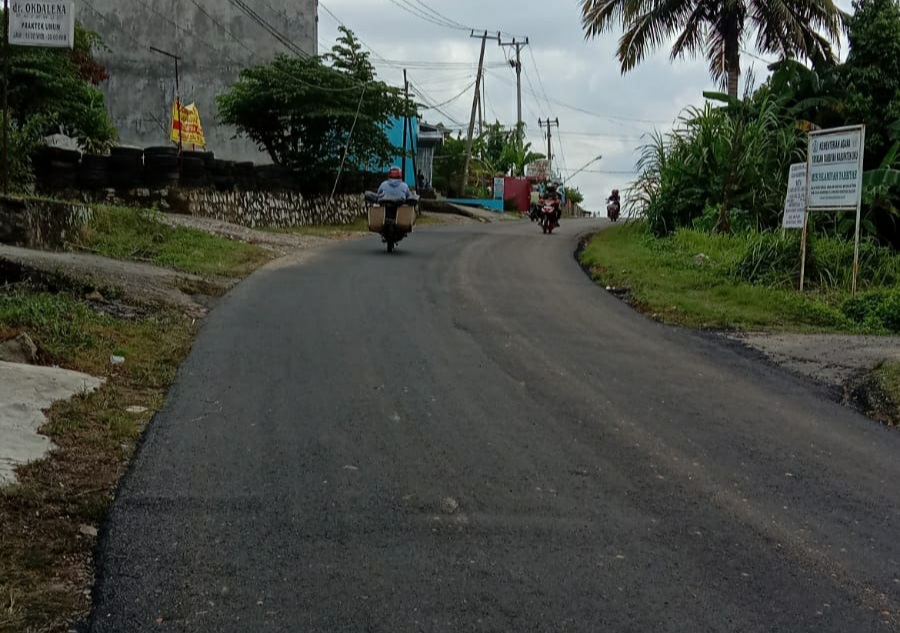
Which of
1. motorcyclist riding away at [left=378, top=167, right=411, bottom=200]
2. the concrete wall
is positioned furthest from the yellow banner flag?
motorcyclist riding away at [left=378, top=167, right=411, bottom=200]

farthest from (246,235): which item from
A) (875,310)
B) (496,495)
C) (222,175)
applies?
(496,495)

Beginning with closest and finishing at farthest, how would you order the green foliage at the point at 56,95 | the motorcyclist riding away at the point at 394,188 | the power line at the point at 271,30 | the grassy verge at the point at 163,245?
the grassy verge at the point at 163,245
the motorcyclist riding away at the point at 394,188
the green foliage at the point at 56,95
the power line at the point at 271,30

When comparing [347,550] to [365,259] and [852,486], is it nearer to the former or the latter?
[852,486]

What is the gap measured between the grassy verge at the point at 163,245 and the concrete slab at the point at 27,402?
288 inches

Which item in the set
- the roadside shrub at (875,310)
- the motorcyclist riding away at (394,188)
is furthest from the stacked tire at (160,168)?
the roadside shrub at (875,310)

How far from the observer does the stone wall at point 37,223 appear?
13922 mm

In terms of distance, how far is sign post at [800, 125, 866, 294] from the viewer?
1355 centimetres

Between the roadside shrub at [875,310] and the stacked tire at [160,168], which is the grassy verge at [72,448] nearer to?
the roadside shrub at [875,310]

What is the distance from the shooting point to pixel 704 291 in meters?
→ 14.6

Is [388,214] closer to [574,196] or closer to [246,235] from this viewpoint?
[246,235]

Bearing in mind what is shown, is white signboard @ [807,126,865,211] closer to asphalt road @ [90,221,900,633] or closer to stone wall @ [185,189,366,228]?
asphalt road @ [90,221,900,633]

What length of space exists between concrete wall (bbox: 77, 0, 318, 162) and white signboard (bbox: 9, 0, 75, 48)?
26895mm

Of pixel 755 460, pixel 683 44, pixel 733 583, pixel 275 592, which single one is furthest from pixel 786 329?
pixel 683 44

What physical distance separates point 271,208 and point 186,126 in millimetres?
6388
